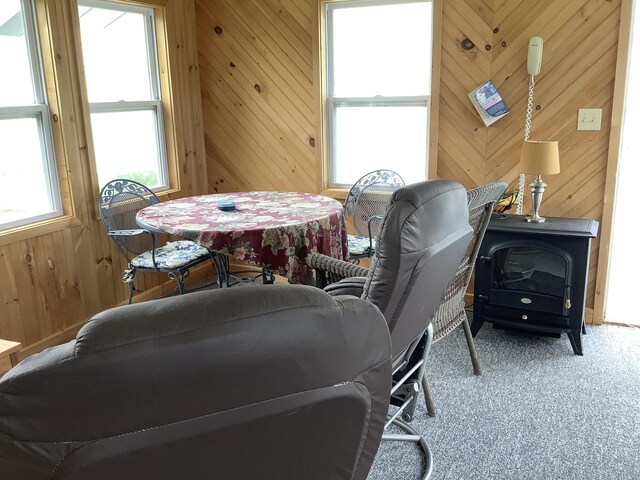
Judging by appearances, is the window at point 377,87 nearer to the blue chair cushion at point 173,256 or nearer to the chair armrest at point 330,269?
the blue chair cushion at point 173,256

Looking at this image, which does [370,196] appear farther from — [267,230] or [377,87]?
[267,230]

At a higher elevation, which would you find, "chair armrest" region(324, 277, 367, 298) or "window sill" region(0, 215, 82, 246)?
"window sill" region(0, 215, 82, 246)

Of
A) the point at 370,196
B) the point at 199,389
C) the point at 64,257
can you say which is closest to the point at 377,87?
the point at 370,196

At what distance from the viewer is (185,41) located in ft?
14.0

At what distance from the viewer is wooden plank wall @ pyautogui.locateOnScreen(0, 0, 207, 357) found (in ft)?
10.4

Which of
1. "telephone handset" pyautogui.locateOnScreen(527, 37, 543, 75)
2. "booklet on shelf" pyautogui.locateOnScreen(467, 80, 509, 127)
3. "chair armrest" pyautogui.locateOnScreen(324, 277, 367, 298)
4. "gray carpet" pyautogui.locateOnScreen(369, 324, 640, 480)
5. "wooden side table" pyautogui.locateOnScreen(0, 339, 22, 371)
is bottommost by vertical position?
"gray carpet" pyautogui.locateOnScreen(369, 324, 640, 480)

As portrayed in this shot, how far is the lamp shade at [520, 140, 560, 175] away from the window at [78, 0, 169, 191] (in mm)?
2594

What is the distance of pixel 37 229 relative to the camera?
10.6 ft

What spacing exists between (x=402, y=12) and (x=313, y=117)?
92cm

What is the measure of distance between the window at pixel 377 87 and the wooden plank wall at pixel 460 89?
7.2 inches

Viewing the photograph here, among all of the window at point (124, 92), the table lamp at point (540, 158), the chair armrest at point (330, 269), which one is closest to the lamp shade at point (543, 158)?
the table lamp at point (540, 158)

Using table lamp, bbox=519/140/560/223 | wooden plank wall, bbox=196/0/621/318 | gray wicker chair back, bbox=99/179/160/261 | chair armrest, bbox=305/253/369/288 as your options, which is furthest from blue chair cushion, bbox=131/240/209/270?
table lamp, bbox=519/140/560/223

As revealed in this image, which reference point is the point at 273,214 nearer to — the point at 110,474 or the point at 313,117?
the point at 313,117

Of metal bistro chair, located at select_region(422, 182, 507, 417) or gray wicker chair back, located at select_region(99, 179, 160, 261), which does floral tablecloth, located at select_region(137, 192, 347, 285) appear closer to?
gray wicker chair back, located at select_region(99, 179, 160, 261)
